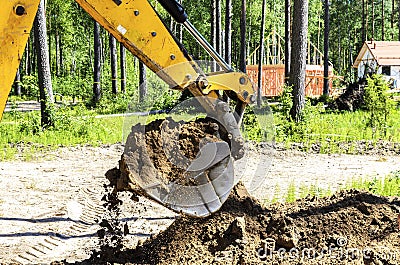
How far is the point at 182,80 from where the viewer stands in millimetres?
4973

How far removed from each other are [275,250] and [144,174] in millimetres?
1327

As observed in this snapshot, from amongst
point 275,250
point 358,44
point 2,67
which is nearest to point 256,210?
point 275,250

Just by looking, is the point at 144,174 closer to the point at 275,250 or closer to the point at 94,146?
the point at 275,250

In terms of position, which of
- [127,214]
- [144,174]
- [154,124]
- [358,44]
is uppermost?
[358,44]

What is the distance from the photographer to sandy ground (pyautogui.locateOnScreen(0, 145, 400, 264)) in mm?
6043

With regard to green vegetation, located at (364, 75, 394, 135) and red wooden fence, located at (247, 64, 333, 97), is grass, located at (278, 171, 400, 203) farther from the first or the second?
red wooden fence, located at (247, 64, 333, 97)

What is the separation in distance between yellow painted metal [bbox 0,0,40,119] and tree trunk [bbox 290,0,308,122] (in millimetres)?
11592

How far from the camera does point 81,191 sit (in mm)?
8398

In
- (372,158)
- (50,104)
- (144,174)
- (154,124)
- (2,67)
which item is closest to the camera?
(2,67)

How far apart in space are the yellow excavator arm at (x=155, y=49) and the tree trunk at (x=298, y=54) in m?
9.78

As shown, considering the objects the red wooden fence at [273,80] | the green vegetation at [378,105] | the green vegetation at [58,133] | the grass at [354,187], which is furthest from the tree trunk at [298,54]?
the red wooden fence at [273,80]

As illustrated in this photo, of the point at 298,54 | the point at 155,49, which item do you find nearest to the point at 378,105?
the point at 298,54

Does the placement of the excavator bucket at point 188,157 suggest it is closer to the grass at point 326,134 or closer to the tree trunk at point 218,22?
the grass at point 326,134

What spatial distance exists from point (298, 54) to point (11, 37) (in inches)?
485
